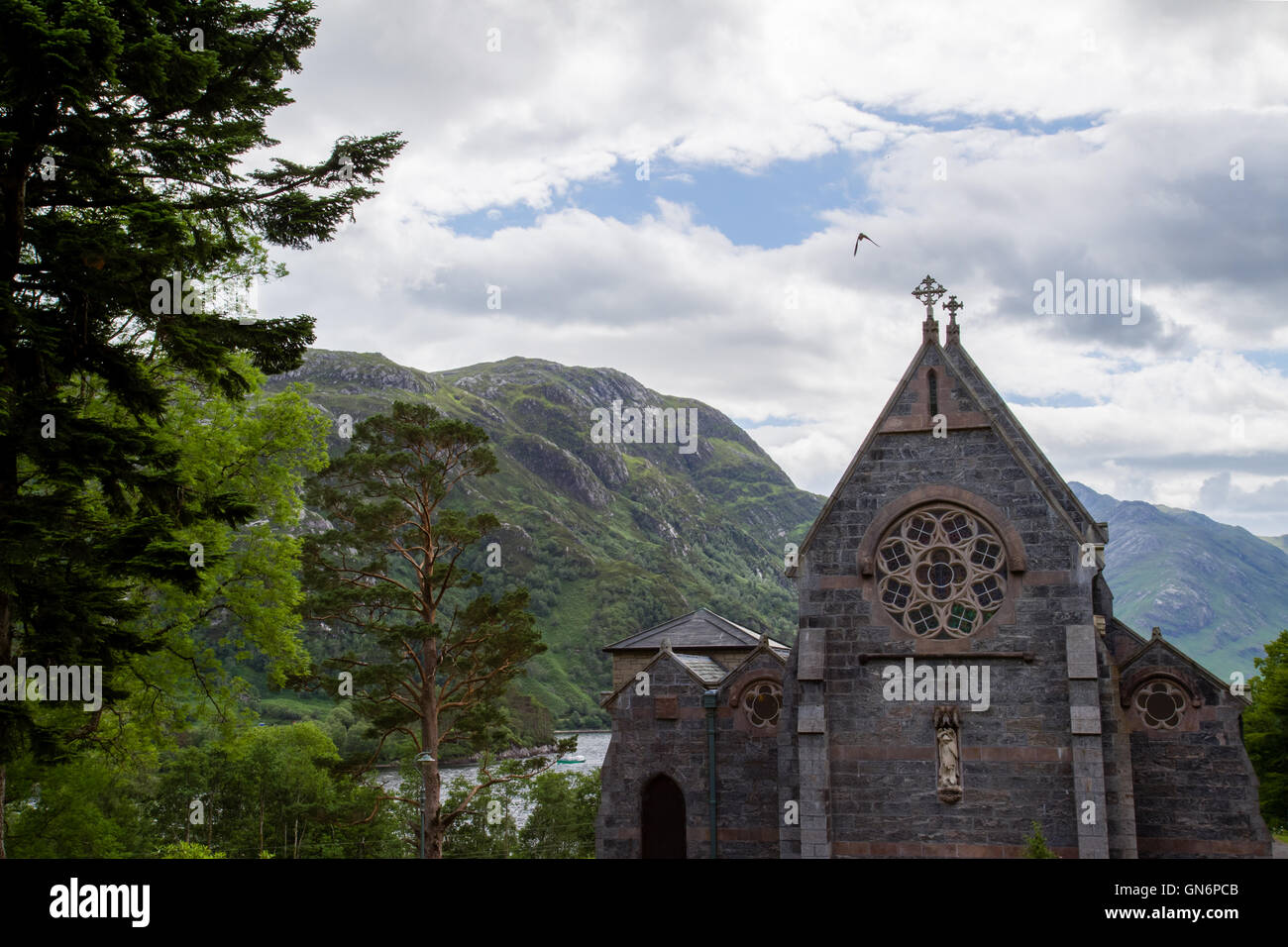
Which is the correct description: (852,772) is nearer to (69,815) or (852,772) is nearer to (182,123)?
(182,123)

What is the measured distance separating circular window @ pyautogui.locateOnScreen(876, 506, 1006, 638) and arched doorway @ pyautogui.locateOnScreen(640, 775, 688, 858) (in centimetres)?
766

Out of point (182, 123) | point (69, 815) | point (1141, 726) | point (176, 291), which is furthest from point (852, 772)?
point (69, 815)

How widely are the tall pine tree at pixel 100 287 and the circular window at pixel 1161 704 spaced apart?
19240 mm

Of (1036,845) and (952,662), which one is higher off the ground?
(952,662)

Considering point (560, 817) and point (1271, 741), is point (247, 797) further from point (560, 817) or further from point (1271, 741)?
point (1271, 741)

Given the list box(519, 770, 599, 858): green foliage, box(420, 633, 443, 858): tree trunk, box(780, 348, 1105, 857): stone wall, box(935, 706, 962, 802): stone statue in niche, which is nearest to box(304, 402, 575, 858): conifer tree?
box(420, 633, 443, 858): tree trunk

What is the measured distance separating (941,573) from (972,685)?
2.53 metres

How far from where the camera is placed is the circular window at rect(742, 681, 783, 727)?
26094 millimetres

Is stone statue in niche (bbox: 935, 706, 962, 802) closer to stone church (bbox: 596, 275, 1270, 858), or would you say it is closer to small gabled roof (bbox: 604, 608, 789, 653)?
stone church (bbox: 596, 275, 1270, 858)

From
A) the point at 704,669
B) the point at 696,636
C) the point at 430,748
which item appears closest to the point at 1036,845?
the point at 704,669

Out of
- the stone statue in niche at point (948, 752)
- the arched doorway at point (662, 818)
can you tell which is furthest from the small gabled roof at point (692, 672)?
the stone statue in niche at point (948, 752)

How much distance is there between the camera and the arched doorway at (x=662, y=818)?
2633 cm

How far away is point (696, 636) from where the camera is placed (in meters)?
35.3
